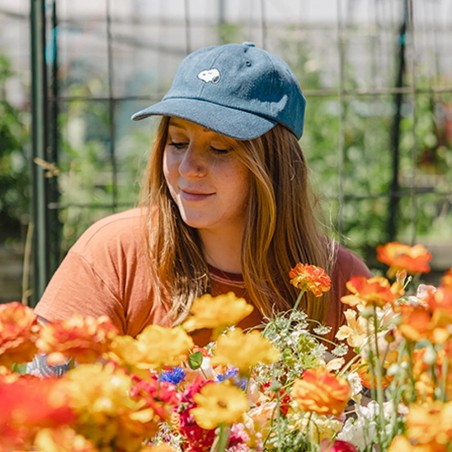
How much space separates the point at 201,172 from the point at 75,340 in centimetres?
81

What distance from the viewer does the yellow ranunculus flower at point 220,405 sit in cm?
68

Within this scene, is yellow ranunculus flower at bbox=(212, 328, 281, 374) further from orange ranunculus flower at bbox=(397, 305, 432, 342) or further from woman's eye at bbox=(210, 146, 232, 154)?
woman's eye at bbox=(210, 146, 232, 154)

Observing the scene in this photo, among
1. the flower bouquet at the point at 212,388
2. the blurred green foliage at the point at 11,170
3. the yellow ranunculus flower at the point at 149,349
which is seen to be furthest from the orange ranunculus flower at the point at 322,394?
the blurred green foliage at the point at 11,170

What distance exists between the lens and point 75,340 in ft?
2.32

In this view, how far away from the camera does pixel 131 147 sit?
439cm

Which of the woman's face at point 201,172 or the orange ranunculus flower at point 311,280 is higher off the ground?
the woman's face at point 201,172

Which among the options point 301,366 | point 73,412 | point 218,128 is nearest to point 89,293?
point 218,128

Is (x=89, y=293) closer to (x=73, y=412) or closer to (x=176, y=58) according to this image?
(x=73, y=412)

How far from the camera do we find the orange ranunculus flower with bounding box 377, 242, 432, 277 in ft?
2.49

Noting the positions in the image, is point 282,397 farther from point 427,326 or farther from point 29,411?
point 29,411

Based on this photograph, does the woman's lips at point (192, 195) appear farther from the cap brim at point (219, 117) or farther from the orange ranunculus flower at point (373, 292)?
the orange ranunculus flower at point (373, 292)

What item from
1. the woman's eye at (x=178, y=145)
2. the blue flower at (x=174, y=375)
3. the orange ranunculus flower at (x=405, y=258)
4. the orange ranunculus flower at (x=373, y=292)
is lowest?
the blue flower at (x=174, y=375)

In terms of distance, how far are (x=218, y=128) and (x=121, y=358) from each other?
77 cm

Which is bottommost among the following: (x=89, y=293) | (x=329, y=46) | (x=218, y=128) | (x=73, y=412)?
(x=89, y=293)
